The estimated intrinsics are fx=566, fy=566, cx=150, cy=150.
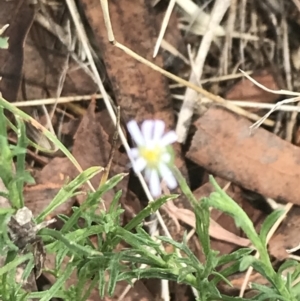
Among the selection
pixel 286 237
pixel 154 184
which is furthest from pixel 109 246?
pixel 286 237

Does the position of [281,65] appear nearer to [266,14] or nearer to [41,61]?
[266,14]

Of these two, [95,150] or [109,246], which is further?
[95,150]

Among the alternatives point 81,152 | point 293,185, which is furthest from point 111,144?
point 293,185

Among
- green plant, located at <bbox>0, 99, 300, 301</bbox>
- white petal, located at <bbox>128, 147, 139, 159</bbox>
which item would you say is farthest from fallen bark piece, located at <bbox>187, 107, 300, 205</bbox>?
green plant, located at <bbox>0, 99, 300, 301</bbox>

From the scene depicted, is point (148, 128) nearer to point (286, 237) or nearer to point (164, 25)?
point (164, 25)

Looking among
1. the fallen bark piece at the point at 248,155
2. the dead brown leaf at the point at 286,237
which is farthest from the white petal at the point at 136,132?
the dead brown leaf at the point at 286,237
